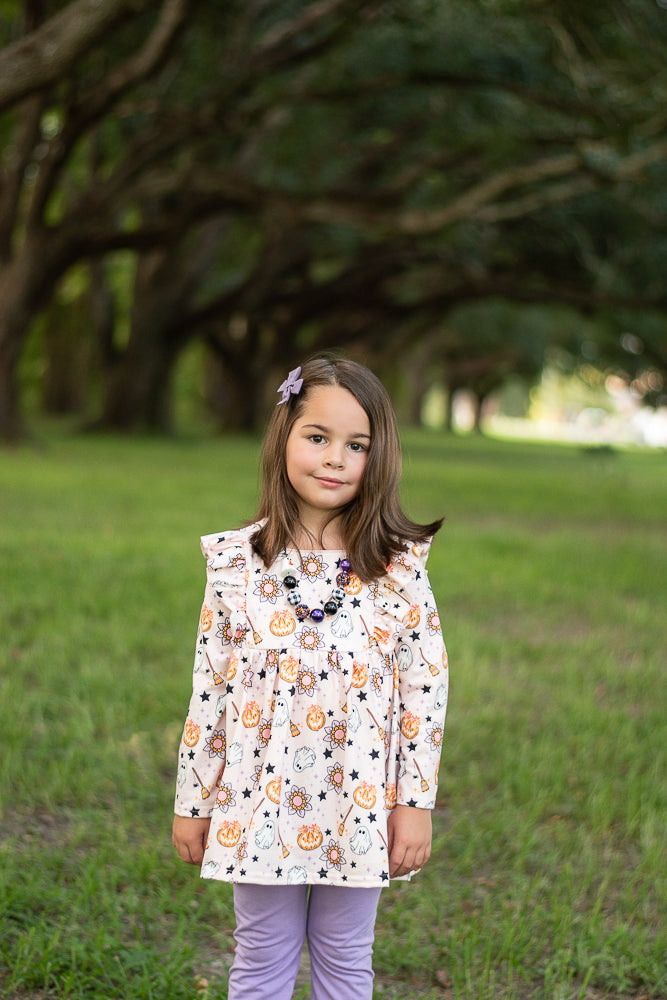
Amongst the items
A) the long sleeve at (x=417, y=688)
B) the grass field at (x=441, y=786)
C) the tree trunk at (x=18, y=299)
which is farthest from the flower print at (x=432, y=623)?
the tree trunk at (x=18, y=299)

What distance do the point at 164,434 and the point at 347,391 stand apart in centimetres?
2142

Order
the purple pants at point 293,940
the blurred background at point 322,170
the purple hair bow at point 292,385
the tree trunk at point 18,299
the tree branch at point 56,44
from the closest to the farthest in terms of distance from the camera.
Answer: the purple pants at point 293,940, the purple hair bow at point 292,385, the tree branch at point 56,44, the blurred background at point 322,170, the tree trunk at point 18,299

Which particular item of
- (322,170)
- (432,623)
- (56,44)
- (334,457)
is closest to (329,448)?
(334,457)

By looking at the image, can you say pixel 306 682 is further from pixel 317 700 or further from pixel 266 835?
pixel 266 835

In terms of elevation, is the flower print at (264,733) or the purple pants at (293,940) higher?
the flower print at (264,733)

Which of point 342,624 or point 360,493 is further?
point 360,493

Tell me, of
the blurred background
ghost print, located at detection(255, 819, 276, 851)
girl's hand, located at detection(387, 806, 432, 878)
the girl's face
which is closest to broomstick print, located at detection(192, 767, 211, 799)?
ghost print, located at detection(255, 819, 276, 851)

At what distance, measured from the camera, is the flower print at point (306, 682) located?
2.00 m

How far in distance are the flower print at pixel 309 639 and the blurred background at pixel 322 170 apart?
18.5 ft

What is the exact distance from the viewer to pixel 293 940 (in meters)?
2.11

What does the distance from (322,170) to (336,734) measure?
678 inches

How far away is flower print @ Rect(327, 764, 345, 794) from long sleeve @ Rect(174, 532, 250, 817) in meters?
0.21

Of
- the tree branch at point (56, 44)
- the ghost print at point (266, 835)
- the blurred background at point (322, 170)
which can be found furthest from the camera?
the blurred background at point (322, 170)

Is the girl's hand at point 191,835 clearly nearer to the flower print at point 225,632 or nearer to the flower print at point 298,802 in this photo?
the flower print at point 298,802
